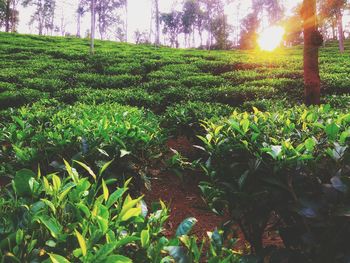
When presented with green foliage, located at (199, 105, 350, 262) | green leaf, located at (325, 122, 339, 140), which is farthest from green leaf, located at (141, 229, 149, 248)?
green leaf, located at (325, 122, 339, 140)

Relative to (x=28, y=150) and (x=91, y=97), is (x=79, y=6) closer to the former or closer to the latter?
(x=91, y=97)

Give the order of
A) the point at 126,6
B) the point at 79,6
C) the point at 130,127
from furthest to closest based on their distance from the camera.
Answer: the point at 126,6, the point at 79,6, the point at 130,127

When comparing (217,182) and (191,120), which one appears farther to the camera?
(191,120)

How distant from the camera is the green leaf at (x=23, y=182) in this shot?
4.44 ft

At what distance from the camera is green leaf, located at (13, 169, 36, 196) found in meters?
1.35

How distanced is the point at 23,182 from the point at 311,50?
254 inches

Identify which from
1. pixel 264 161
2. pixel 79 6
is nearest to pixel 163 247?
pixel 264 161

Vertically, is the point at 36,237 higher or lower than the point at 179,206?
higher

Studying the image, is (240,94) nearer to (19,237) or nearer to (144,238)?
(144,238)

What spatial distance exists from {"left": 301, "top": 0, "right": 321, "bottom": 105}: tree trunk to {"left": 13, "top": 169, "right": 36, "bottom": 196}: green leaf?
6.34 meters

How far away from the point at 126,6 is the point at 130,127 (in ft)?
171

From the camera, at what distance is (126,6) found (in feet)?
168

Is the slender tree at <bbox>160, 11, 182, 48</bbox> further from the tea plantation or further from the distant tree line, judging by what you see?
the tea plantation

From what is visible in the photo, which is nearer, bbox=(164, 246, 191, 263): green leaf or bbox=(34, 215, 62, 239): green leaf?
bbox=(34, 215, 62, 239): green leaf
